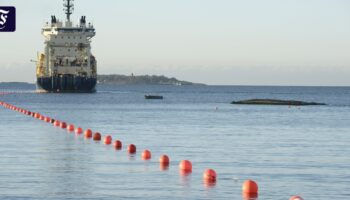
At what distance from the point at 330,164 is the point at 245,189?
11.2 m

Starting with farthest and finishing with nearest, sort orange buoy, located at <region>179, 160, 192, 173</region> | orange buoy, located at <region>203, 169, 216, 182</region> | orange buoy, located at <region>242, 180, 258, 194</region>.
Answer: orange buoy, located at <region>179, 160, 192, 173</region>
orange buoy, located at <region>203, 169, 216, 182</region>
orange buoy, located at <region>242, 180, 258, 194</region>

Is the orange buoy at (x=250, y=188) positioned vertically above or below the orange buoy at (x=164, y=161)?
above

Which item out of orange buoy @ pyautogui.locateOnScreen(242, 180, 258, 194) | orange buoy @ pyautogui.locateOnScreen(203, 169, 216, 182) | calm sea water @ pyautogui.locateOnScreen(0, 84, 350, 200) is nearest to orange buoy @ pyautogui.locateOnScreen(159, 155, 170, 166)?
calm sea water @ pyautogui.locateOnScreen(0, 84, 350, 200)

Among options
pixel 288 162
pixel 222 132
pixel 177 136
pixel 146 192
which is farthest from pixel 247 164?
pixel 222 132

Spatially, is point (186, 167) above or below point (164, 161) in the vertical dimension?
above

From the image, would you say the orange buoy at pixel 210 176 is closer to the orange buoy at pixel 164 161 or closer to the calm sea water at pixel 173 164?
the calm sea water at pixel 173 164

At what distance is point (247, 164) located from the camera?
39.9 meters

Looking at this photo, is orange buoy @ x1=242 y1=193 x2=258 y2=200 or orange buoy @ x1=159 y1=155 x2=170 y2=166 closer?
orange buoy @ x1=242 y1=193 x2=258 y2=200

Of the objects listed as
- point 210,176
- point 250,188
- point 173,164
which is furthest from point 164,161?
point 250,188

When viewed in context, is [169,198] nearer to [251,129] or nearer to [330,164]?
[330,164]

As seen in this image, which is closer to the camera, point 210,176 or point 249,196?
point 249,196

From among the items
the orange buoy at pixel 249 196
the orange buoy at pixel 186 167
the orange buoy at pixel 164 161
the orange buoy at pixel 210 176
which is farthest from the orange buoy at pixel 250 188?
the orange buoy at pixel 164 161

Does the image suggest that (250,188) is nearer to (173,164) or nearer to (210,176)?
(210,176)

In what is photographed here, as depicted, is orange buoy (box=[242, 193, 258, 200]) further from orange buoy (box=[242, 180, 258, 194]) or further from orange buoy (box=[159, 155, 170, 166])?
orange buoy (box=[159, 155, 170, 166])
